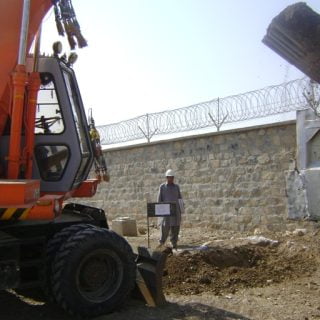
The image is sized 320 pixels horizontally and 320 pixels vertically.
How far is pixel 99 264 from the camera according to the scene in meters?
5.07

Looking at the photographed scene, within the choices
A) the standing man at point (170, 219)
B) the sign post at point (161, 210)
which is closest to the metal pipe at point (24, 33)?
the sign post at point (161, 210)

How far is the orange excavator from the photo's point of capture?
15.4 feet

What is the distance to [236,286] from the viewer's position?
20.8 feet

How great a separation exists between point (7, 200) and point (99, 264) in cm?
123

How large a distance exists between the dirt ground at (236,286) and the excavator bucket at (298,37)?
2.53 m

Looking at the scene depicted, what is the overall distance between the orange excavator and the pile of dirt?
1.03 m

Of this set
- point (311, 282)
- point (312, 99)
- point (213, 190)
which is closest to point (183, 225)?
point (213, 190)

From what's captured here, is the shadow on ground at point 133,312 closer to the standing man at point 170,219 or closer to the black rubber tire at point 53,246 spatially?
the black rubber tire at point 53,246

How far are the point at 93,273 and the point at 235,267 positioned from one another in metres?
2.85

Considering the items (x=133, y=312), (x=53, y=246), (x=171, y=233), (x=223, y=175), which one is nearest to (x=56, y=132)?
(x=53, y=246)

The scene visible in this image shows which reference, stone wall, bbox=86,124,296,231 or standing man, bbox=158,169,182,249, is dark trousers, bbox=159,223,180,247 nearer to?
standing man, bbox=158,169,182,249

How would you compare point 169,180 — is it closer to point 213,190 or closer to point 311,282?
point 213,190

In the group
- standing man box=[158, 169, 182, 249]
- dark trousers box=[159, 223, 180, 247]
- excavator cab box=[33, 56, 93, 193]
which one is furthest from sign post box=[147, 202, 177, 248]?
excavator cab box=[33, 56, 93, 193]

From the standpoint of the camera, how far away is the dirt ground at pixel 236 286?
5.18 metres
